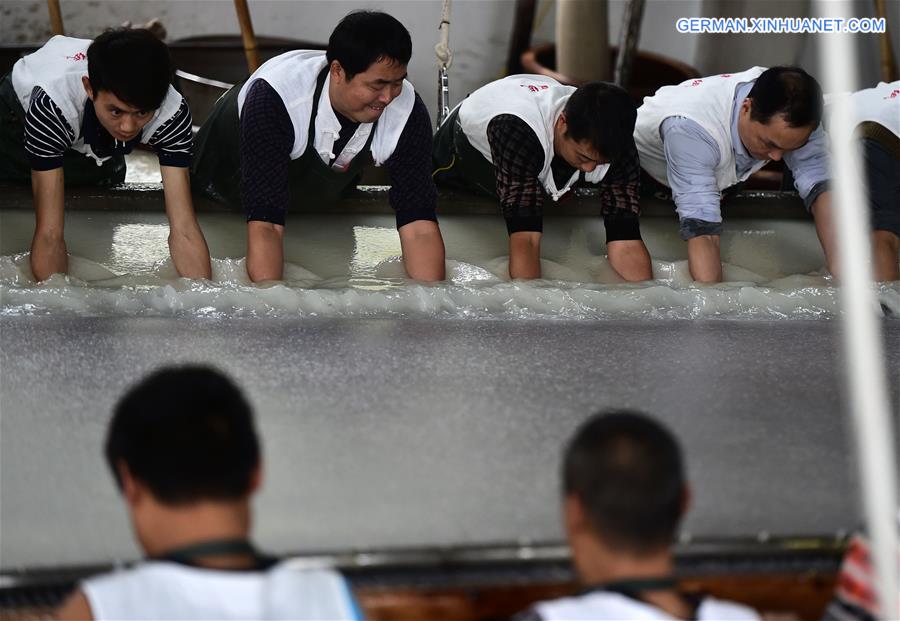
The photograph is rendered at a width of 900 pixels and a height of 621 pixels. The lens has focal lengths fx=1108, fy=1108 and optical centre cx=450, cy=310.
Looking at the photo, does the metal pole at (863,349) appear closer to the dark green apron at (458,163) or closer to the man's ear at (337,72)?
the man's ear at (337,72)

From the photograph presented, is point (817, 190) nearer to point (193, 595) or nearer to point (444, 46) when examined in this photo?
point (444, 46)

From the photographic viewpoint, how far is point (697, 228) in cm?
269

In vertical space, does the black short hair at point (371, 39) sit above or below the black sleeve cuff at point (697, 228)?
above

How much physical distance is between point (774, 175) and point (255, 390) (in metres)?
2.51

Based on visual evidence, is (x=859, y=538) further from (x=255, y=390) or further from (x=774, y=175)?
(x=774, y=175)

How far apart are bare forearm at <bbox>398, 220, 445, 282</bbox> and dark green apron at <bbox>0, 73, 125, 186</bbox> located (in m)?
0.83

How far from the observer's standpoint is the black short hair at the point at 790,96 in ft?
8.39

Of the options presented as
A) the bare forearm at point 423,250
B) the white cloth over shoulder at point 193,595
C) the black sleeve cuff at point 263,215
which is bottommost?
the white cloth over shoulder at point 193,595

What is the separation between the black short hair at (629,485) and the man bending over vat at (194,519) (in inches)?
10.4

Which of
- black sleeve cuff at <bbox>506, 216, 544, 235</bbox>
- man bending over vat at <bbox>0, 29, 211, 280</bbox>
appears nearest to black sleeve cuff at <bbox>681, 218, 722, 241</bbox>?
black sleeve cuff at <bbox>506, 216, 544, 235</bbox>

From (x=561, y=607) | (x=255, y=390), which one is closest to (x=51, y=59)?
(x=255, y=390)

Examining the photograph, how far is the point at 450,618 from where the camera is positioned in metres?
1.30

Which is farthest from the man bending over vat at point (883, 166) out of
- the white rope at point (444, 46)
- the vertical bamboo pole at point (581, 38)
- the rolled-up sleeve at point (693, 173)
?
the vertical bamboo pole at point (581, 38)

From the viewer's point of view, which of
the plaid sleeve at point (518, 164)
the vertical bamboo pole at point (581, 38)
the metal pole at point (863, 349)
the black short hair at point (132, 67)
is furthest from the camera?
the vertical bamboo pole at point (581, 38)
